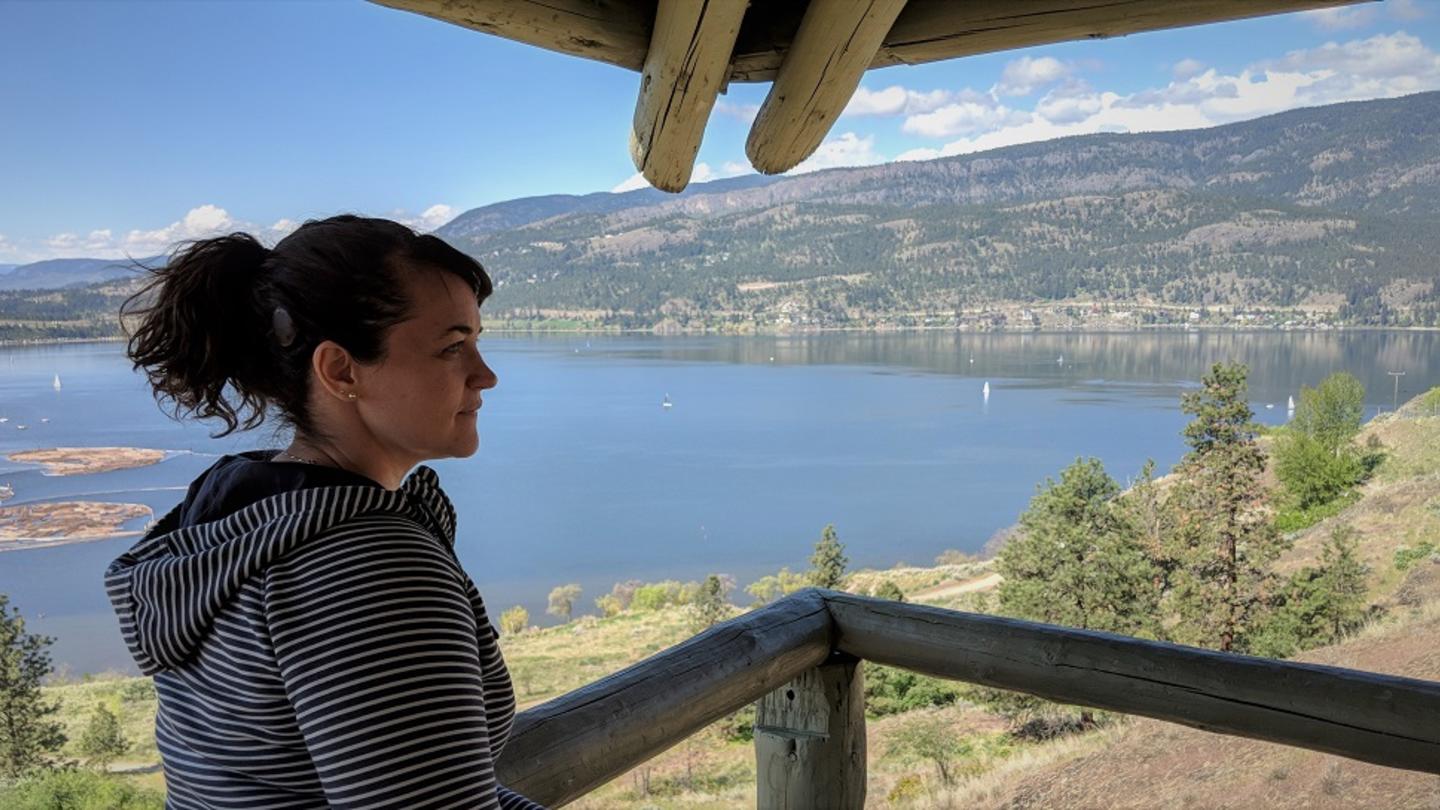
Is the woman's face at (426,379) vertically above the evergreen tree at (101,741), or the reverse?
the woman's face at (426,379)

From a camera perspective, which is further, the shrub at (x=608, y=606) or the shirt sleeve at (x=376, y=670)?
the shrub at (x=608, y=606)

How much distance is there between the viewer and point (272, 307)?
64 centimetres

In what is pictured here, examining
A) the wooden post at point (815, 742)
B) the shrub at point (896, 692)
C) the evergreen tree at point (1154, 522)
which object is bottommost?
the shrub at point (896, 692)

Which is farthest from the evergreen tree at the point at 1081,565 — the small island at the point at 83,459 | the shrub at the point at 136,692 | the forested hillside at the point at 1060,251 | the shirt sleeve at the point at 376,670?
the forested hillside at the point at 1060,251

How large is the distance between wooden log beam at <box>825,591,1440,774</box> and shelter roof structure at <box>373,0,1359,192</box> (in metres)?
0.81

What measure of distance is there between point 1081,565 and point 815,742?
13681mm

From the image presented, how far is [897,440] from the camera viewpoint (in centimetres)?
4078

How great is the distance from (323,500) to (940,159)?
430 feet

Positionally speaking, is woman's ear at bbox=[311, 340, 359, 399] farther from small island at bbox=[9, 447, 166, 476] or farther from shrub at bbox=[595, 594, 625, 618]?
small island at bbox=[9, 447, 166, 476]

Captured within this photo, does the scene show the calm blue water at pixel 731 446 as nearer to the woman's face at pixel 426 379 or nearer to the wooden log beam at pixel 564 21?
the wooden log beam at pixel 564 21

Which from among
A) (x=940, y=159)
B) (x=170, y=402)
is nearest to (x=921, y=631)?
(x=170, y=402)

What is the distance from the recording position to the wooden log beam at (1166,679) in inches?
52.6

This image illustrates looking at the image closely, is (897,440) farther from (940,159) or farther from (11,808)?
(940,159)

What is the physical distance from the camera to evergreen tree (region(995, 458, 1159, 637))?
45.4ft
